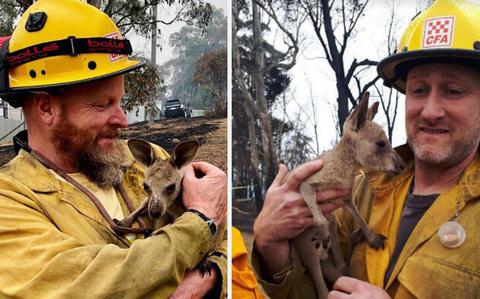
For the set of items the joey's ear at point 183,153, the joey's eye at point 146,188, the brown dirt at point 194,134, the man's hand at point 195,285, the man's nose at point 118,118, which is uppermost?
the man's nose at point 118,118

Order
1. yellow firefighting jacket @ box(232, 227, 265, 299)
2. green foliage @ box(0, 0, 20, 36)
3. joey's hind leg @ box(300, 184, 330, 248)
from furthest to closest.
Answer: green foliage @ box(0, 0, 20, 36)
yellow firefighting jacket @ box(232, 227, 265, 299)
joey's hind leg @ box(300, 184, 330, 248)

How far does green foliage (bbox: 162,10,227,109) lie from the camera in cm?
264

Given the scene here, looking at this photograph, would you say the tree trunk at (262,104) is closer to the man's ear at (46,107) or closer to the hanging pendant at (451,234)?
the hanging pendant at (451,234)

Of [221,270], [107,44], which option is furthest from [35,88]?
[221,270]

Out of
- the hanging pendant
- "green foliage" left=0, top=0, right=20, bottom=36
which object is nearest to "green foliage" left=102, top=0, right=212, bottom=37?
"green foliage" left=0, top=0, right=20, bottom=36

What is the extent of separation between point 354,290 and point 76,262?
96cm

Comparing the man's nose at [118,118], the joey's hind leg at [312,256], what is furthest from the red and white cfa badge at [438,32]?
the man's nose at [118,118]

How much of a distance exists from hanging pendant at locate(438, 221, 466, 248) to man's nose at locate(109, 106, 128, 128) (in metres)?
1.36

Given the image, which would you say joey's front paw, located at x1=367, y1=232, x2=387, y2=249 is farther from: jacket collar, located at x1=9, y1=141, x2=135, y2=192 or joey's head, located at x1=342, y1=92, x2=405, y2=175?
jacket collar, located at x1=9, y1=141, x2=135, y2=192

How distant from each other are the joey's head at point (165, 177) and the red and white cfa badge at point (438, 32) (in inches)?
41.9

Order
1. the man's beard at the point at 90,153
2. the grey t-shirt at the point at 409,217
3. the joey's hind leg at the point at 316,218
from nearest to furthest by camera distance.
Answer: the grey t-shirt at the point at 409,217 < the joey's hind leg at the point at 316,218 < the man's beard at the point at 90,153

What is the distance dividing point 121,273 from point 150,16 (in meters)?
1.21

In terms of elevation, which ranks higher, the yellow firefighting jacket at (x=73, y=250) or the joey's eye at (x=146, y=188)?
the joey's eye at (x=146, y=188)

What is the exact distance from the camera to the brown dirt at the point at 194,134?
2551 mm
